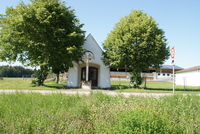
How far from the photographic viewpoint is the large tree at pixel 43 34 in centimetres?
1600

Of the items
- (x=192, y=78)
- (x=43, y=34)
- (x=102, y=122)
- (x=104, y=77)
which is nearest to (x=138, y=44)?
(x=104, y=77)

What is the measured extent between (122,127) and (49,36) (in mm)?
15482

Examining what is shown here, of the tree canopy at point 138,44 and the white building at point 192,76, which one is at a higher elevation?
the tree canopy at point 138,44

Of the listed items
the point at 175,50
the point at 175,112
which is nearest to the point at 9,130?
the point at 175,112

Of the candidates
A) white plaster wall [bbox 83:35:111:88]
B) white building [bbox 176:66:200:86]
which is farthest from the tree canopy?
white building [bbox 176:66:200:86]

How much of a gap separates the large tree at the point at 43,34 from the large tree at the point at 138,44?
397 cm

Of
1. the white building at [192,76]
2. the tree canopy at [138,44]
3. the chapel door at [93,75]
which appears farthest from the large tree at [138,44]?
the white building at [192,76]

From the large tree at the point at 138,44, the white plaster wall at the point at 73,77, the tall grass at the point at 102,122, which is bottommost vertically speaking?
the tall grass at the point at 102,122

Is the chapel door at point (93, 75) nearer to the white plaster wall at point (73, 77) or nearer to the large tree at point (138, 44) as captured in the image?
the white plaster wall at point (73, 77)

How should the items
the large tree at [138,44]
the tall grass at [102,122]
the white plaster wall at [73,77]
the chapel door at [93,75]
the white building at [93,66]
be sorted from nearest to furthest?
the tall grass at [102,122], the large tree at [138,44], the white plaster wall at [73,77], the white building at [93,66], the chapel door at [93,75]

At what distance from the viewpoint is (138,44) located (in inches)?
695

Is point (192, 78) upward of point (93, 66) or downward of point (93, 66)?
downward

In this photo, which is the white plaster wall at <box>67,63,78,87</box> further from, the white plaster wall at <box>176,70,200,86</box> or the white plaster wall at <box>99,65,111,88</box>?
the white plaster wall at <box>176,70,200,86</box>

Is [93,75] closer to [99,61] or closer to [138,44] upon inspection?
[99,61]
